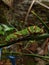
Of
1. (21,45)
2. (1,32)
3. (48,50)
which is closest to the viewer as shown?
(1,32)

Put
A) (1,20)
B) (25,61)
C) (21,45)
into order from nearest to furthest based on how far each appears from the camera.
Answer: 1. (25,61)
2. (21,45)
3. (1,20)

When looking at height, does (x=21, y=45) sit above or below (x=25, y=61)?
above

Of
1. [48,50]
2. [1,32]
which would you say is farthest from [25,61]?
[1,32]

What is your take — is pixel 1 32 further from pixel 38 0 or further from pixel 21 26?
pixel 38 0

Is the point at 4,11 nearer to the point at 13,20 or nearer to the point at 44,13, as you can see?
the point at 13,20

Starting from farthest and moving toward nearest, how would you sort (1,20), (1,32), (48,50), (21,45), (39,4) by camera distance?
(39,4) < (1,20) < (21,45) < (48,50) < (1,32)

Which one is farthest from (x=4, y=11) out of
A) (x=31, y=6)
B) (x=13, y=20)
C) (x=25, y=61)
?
(x=25, y=61)

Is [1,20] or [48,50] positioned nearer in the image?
[48,50]

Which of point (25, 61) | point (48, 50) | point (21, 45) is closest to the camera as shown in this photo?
point (48, 50)

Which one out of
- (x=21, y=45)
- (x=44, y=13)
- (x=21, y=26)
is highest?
(x=44, y=13)
